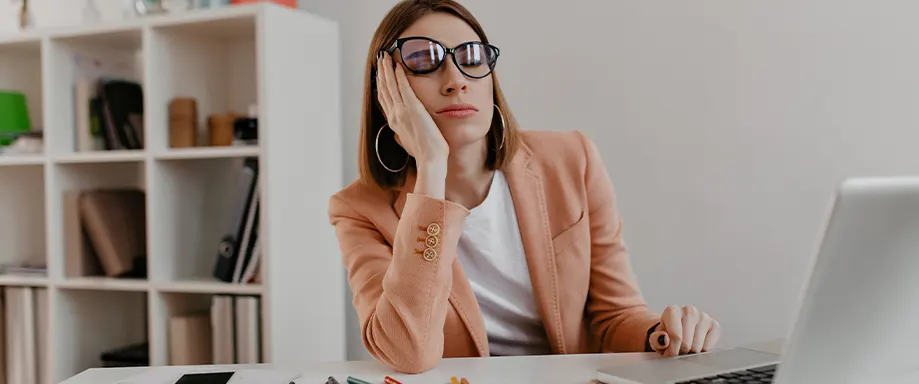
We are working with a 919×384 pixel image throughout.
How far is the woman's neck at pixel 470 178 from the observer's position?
148cm

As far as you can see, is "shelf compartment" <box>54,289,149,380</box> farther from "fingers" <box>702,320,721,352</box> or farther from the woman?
"fingers" <box>702,320,721,352</box>

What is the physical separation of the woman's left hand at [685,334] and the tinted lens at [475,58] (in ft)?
1.64

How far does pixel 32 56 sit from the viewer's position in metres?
2.85

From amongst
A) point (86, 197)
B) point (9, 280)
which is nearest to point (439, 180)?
point (86, 197)

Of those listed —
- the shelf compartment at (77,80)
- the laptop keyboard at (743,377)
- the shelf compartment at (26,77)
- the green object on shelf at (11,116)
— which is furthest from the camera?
the shelf compartment at (26,77)

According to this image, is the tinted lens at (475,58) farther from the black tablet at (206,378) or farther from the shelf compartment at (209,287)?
the shelf compartment at (209,287)

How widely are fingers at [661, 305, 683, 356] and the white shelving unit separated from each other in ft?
4.36

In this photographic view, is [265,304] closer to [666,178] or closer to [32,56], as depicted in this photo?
[666,178]

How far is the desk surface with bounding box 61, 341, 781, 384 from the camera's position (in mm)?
1023

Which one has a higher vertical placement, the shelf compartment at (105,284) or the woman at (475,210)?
the woman at (475,210)

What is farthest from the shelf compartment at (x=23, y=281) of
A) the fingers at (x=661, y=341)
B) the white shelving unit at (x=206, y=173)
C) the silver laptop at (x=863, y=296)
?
the silver laptop at (x=863, y=296)

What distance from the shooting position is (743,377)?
94 cm

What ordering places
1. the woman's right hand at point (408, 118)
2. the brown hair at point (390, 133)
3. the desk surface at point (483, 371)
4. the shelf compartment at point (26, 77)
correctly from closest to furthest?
1. the desk surface at point (483, 371)
2. the woman's right hand at point (408, 118)
3. the brown hair at point (390, 133)
4. the shelf compartment at point (26, 77)

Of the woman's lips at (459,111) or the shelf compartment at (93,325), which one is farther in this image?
the shelf compartment at (93,325)
